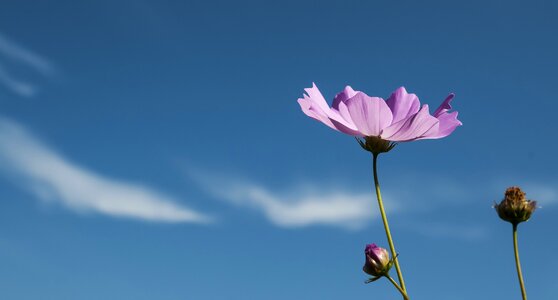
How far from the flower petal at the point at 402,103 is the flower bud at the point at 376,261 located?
14.6 inches

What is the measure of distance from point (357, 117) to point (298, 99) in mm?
152

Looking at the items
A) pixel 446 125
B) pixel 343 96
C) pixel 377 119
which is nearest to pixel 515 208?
pixel 446 125

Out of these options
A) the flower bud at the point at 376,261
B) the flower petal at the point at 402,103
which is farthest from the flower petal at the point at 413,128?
the flower bud at the point at 376,261

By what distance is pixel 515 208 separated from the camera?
136 cm

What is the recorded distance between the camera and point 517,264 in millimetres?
1022

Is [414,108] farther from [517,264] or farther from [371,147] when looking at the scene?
[517,264]

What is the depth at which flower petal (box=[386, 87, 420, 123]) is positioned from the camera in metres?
1.55

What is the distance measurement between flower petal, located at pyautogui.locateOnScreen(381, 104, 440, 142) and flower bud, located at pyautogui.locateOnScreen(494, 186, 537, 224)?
0.79 feet

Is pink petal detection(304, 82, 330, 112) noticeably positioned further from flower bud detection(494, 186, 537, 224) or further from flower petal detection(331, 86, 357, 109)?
flower bud detection(494, 186, 537, 224)

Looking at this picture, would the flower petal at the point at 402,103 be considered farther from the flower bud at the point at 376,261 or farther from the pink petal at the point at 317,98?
the flower bud at the point at 376,261

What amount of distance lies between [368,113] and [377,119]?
3cm

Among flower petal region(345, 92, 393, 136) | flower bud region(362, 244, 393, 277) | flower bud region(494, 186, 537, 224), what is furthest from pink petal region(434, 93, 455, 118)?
flower bud region(362, 244, 393, 277)

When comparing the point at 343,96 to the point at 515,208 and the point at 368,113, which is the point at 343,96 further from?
the point at 515,208

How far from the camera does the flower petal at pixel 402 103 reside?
155cm
